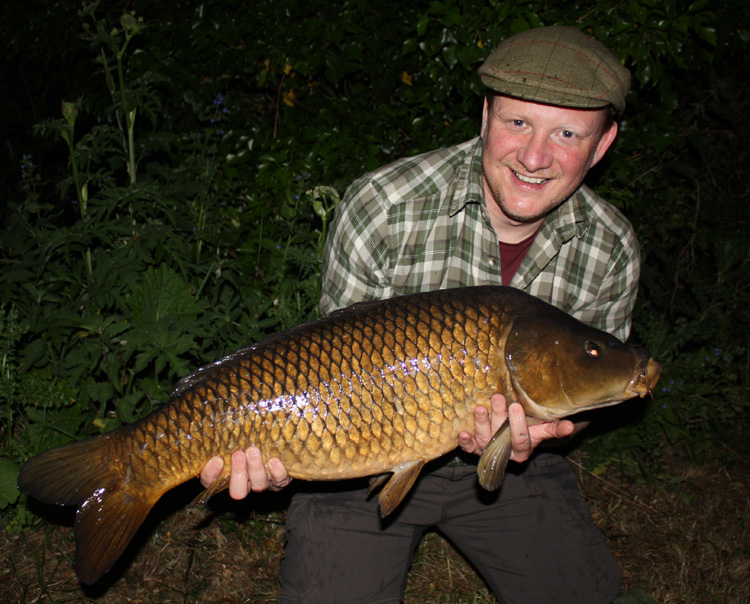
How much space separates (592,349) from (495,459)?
0.37 metres

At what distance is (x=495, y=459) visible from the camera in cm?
165

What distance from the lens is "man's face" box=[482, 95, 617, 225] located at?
6.27ft

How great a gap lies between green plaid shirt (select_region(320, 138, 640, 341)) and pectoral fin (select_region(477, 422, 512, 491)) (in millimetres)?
627

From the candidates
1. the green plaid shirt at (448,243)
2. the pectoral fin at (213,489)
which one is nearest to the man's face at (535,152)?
the green plaid shirt at (448,243)

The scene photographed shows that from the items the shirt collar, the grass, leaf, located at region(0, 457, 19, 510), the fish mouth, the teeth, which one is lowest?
the grass

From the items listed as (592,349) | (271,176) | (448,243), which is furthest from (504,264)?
(271,176)

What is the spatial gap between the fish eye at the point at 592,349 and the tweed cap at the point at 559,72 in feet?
2.26

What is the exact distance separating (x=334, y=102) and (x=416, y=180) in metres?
1.39

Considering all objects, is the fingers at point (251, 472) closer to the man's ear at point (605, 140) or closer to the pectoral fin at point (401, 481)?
the pectoral fin at point (401, 481)

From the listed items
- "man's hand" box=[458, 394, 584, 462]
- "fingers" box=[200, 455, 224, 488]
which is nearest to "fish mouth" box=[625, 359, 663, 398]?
"man's hand" box=[458, 394, 584, 462]

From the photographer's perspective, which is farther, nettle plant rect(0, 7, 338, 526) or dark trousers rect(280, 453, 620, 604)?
nettle plant rect(0, 7, 338, 526)

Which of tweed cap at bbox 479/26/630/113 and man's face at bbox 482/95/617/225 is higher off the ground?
tweed cap at bbox 479/26/630/113

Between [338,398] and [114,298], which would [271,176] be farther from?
[338,398]

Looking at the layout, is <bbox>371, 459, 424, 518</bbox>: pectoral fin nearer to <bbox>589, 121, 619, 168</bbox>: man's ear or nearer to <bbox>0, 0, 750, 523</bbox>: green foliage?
<bbox>0, 0, 750, 523</bbox>: green foliage
